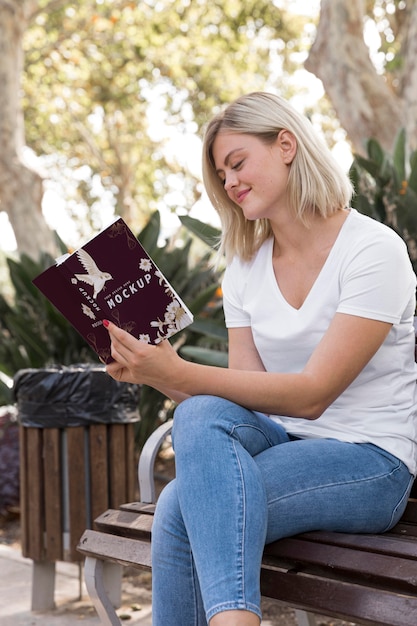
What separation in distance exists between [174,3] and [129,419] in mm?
11352

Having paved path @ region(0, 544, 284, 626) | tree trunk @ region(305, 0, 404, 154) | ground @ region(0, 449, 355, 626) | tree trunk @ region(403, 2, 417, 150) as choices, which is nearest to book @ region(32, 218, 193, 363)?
ground @ region(0, 449, 355, 626)

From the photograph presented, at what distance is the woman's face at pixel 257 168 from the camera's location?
2191mm

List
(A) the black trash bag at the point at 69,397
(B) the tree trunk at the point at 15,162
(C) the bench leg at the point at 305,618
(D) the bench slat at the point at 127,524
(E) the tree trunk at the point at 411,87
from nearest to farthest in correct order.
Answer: (D) the bench slat at the point at 127,524 < (C) the bench leg at the point at 305,618 < (A) the black trash bag at the point at 69,397 < (E) the tree trunk at the point at 411,87 < (B) the tree trunk at the point at 15,162

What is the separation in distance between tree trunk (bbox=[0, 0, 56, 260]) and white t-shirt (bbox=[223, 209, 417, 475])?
6125 mm

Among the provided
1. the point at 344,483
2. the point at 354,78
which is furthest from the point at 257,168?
the point at 354,78

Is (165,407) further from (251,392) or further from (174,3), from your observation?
(174,3)

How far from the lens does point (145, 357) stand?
6.22 ft

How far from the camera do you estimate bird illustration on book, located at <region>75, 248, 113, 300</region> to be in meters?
1.83

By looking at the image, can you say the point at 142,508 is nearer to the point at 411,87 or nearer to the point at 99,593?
the point at 99,593

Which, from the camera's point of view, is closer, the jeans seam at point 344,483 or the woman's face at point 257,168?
the jeans seam at point 344,483

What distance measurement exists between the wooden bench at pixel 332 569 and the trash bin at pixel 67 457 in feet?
3.22

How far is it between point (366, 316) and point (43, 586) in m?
1.95

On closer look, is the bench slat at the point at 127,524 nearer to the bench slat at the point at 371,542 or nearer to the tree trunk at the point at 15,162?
the bench slat at the point at 371,542

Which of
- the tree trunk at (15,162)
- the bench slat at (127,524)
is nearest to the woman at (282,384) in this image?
the bench slat at (127,524)
